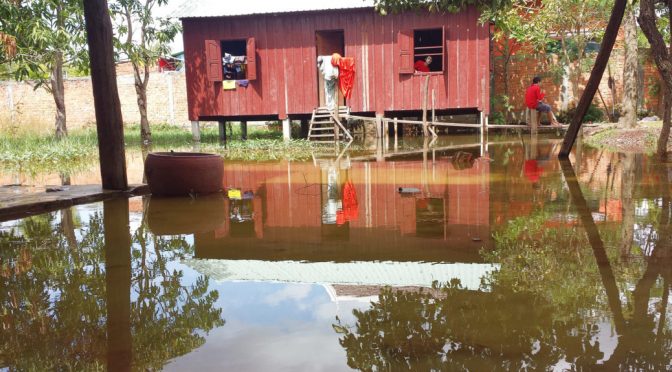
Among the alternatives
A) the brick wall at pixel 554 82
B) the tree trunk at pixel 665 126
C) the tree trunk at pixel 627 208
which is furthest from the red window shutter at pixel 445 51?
the tree trunk at pixel 665 126

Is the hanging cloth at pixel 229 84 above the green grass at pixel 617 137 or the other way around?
above

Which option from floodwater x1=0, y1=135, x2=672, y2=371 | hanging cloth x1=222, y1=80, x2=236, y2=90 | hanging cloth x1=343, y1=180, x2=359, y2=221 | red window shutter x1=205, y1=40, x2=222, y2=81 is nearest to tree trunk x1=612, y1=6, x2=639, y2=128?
floodwater x1=0, y1=135, x2=672, y2=371

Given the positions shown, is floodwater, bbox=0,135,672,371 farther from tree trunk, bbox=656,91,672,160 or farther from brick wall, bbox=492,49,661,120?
brick wall, bbox=492,49,661,120

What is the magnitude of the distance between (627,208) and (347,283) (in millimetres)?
3462

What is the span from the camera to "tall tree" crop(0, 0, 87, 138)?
1195 cm

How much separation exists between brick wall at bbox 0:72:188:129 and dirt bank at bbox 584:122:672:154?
597 inches

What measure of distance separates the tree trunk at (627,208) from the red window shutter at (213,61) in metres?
11.3

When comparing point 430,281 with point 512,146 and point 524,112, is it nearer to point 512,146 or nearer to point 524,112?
point 512,146

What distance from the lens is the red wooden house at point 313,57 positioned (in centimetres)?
1697

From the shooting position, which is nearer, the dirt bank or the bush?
the dirt bank

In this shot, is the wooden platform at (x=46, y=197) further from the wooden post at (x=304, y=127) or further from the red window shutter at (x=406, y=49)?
the wooden post at (x=304, y=127)

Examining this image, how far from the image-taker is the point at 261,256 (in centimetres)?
455

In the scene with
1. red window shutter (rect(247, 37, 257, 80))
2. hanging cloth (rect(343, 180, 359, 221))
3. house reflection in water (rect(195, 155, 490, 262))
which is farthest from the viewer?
red window shutter (rect(247, 37, 257, 80))

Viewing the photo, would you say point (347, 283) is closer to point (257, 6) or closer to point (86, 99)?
point (257, 6)
